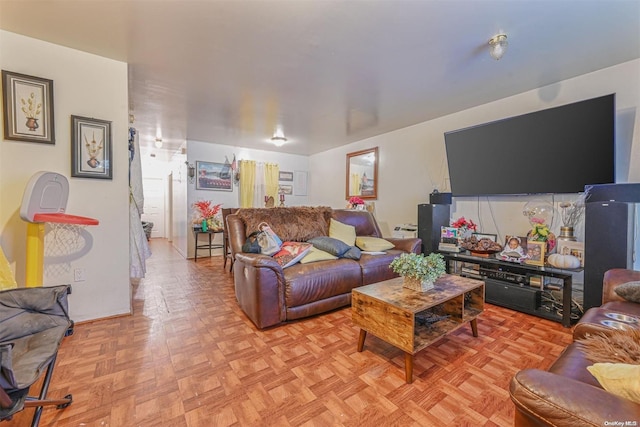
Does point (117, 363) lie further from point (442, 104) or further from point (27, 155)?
point (442, 104)

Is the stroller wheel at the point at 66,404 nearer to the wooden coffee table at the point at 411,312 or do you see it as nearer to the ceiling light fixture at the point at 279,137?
the wooden coffee table at the point at 411,312

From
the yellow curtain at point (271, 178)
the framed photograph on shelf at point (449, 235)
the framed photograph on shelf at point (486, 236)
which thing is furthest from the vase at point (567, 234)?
the yellow curtain at point (271, 178)

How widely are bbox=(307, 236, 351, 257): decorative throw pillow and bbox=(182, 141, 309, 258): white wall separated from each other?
3.37 meters

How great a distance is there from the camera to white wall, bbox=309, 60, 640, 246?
2.36 meters

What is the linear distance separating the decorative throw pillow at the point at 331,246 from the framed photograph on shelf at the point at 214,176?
3389 mm

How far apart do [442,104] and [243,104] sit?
253cm

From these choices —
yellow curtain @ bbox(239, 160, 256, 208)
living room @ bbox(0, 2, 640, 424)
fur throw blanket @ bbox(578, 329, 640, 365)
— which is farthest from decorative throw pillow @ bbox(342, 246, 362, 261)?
yellow curtain @ bbox(239, 160, 256, 208)

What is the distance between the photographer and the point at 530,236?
2.73 m

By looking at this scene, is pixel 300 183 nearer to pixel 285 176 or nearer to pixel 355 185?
pixel 285 176

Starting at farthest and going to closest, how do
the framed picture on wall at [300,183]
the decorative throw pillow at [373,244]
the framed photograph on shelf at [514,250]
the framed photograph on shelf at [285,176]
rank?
1. the framed picture on wall at [300,183]
2. the framed photograph on shelf at [285,176]
3. the decorative throw pillow at [373,244]
4. the framed photograph on shelf at [514,250]

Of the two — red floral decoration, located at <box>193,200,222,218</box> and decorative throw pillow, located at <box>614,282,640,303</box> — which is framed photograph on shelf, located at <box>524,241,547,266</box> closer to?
decorative throw pillow, located at <box>614,282,640,303</box>

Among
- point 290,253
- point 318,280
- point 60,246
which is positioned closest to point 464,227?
point 318,280

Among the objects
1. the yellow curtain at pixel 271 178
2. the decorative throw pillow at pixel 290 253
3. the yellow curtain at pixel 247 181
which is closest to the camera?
the decorative throw pillow at pixel 290 253

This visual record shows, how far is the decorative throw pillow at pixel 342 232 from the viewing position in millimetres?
3115
